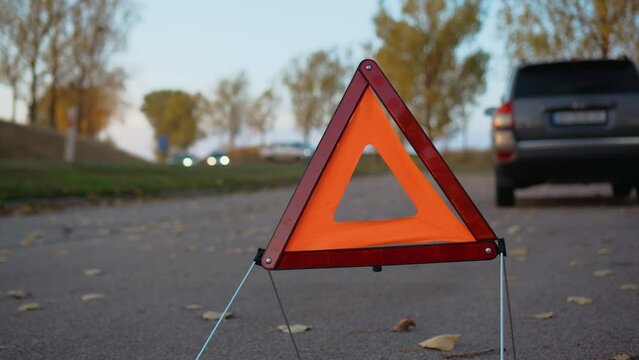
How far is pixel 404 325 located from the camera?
3.95 metres

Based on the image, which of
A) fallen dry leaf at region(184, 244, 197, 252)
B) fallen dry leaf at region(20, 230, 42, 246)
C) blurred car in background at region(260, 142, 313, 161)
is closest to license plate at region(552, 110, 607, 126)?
fallen dry leaf at region(184, 244, 197, 252)

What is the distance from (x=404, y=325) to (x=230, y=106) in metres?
75.5

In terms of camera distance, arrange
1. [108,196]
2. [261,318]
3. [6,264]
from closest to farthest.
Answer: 1. [261,318]
2. [6,264]
3. [108,196]

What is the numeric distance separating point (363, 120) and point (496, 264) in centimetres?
364

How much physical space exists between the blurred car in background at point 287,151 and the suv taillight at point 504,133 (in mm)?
41592

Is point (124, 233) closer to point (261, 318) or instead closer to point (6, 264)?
point (6, 264)

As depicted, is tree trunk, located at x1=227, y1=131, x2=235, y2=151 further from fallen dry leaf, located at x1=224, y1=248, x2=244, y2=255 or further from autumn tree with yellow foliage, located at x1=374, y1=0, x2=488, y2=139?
fallen dry leaf, located at x1=224, y1=248, x2=244, y2=255

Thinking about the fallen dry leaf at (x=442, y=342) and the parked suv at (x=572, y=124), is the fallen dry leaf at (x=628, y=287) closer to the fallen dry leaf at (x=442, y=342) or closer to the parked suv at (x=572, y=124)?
the fallen dry leaf at (x=442, y=342)

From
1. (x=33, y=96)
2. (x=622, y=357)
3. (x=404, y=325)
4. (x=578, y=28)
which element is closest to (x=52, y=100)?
(x=33, y=96)

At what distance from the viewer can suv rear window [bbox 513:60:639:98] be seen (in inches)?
393

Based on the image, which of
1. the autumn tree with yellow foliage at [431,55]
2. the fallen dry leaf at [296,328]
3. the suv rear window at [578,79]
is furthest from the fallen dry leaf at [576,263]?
the autumn tree with yellow foliage at [431,55]

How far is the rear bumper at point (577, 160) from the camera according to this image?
9.77 metres

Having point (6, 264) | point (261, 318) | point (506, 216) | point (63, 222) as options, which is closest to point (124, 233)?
point (63, 222)

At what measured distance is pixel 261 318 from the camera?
4.34 meters
